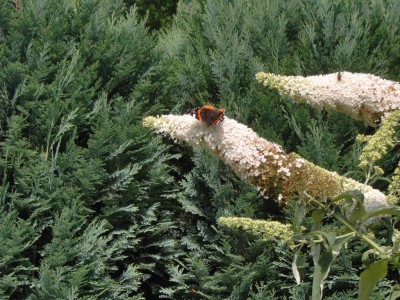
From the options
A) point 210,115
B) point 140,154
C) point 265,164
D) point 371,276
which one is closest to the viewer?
point 371,276

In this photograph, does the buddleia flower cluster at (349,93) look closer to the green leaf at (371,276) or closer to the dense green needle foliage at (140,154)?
the green leaf at (371,276)

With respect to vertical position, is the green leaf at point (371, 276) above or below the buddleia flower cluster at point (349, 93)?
below

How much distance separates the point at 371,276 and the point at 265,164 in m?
0.70

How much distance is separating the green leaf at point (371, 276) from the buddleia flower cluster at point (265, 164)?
0.93 ft

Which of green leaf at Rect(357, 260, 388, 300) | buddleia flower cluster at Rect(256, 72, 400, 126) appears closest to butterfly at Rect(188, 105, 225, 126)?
buddleia flower cluster at Rect(256, 72, 400, 126)

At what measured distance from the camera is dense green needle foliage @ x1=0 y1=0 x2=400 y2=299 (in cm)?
279

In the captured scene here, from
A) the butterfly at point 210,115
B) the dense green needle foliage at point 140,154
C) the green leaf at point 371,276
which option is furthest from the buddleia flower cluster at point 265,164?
the dense green needle foliage at point 140,154

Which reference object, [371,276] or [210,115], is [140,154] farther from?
[371,276]

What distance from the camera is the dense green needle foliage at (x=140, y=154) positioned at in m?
2.79

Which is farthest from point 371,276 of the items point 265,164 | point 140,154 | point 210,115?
point 140,154

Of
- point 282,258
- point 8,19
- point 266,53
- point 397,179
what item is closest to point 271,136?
point 282,258

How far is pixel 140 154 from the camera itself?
3145 millimetres

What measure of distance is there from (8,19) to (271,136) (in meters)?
1.38

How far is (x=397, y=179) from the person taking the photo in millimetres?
1505
